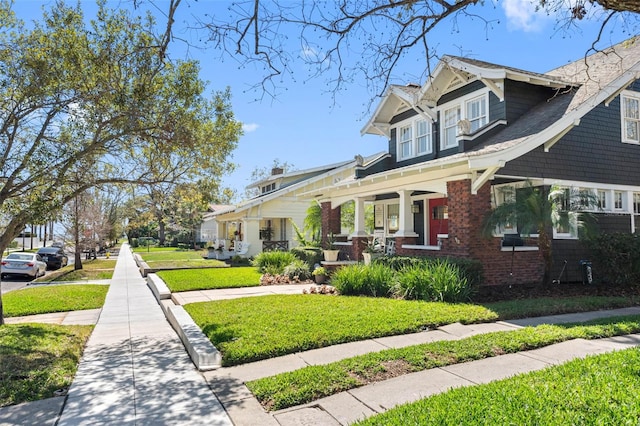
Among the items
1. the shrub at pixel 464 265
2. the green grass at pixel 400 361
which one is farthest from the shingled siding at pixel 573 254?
the green grass at pixel 400 361

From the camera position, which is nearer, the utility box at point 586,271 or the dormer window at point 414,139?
the utility box at point 586,271

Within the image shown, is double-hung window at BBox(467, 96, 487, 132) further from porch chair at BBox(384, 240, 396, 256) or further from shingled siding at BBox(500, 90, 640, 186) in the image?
porch chair at BBox(384, 240, 396, 256)

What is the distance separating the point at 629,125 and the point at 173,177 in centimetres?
1410

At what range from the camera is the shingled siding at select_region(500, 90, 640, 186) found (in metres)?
11.7

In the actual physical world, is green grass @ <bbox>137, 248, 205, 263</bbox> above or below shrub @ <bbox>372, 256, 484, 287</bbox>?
below

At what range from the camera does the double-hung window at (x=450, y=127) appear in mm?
14203

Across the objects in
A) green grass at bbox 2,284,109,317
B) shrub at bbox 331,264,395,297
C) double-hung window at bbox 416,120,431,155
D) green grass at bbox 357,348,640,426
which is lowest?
green grass at bbox 2,284,109,317

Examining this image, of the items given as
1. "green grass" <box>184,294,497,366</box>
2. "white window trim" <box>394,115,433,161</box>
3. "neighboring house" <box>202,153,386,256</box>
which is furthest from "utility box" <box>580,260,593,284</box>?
"neighboring house" <box>202,153,386,256</box>

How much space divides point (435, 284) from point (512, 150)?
3.71 metres

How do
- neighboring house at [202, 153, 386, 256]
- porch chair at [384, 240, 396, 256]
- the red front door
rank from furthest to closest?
→ neighboring house at [202, 153, 386, 256] < the red front door < porch chair at [384, 240, 396, 256]

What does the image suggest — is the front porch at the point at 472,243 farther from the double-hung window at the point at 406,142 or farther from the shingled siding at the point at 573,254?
the double-hung window at the point at 406,142

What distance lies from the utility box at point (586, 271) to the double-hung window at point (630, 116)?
4303 millimetres

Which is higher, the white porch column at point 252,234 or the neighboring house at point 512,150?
the neighboring house at point 512,150

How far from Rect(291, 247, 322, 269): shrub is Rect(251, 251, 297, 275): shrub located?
0.33m
